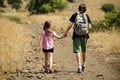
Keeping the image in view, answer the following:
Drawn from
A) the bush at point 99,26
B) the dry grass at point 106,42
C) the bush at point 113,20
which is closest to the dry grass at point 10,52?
Answer: the dry grass at point 106,42

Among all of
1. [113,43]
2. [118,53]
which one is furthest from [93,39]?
[118,53]

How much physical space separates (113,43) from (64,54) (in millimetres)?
2171

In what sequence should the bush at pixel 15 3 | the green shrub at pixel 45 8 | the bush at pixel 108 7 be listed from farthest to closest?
the bush at pixel 15 3, the bush at pixel 108 7, the green shrub at pixel 45 8

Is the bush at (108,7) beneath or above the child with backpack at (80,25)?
above

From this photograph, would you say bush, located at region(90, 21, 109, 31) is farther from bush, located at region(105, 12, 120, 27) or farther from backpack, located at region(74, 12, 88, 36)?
backpack, located at region(74, 12, 88, 36)

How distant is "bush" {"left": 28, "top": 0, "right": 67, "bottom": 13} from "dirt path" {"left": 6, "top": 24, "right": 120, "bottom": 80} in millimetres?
28665

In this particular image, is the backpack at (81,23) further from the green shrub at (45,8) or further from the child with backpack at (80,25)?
the green shrub at (45,8)

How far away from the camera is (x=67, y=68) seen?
1261cm

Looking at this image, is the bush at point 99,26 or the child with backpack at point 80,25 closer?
the child with backpack at point 80,25

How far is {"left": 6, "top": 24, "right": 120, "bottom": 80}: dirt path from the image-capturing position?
1105 centimetres

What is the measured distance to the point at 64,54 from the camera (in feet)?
52.7

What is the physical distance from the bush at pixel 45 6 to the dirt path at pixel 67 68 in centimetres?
2866

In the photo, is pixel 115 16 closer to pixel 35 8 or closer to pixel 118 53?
pixel 118 53

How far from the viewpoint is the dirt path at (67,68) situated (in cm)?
1105
